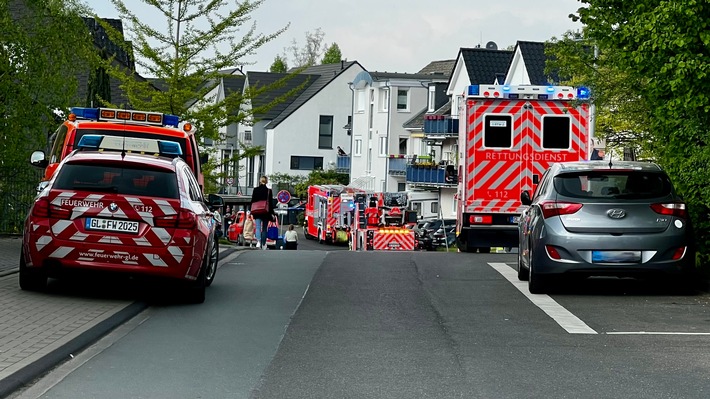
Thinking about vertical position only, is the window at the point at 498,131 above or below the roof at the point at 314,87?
below

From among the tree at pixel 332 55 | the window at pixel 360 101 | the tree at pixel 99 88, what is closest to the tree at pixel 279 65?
the tree at pixel 332 55

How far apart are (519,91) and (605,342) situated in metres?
13.9

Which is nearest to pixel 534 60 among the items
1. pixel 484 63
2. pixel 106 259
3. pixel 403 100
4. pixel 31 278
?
pixel 484 63

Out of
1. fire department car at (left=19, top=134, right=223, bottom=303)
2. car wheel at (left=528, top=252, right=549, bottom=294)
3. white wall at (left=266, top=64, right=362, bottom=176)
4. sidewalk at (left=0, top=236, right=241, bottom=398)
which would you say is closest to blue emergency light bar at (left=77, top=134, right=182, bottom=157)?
sidewalk at (left=0, top=236, right=241, bottom=398)

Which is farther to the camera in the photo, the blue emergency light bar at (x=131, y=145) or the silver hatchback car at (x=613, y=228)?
the blue emergency light bar at (x=131, y=145)

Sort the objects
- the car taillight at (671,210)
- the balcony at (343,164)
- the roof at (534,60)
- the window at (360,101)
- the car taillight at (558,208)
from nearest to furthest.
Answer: the car taillight at (671,210)
the car taillight at (558,208)
the roof at (534,60)
the window at (360,101)
the balcony at (343,164)

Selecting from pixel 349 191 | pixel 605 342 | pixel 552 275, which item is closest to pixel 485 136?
pixel 552 275

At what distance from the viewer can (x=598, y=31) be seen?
54.0 ft

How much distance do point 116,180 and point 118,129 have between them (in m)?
5.22

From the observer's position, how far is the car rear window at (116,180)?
13.2m

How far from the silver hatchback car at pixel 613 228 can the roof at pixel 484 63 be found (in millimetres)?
54043

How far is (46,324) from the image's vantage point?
11.1 m

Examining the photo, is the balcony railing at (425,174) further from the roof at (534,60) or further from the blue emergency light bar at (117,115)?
the blue emergency light bar at (117,115)

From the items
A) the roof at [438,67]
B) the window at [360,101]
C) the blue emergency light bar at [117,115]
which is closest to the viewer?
the blue emergency light bar at [117,115]
